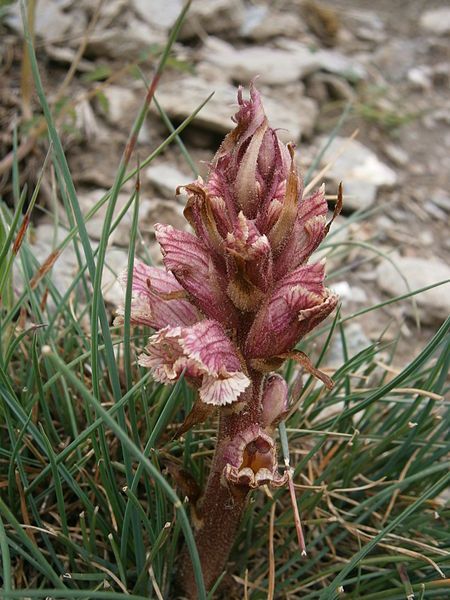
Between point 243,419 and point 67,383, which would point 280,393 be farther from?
point 67,383

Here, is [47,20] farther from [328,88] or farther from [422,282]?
[422,282]

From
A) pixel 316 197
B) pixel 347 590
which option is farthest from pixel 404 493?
pixel 316 197

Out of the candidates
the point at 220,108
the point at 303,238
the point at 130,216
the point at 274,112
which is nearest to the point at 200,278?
the point at 303,238

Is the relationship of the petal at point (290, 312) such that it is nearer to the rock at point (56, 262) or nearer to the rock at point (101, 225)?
the rock at point (56, 262)

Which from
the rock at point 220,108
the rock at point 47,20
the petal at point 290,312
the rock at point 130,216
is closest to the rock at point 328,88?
the rock at point 220,108

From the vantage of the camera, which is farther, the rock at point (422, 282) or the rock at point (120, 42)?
the rock at point (120, 42)

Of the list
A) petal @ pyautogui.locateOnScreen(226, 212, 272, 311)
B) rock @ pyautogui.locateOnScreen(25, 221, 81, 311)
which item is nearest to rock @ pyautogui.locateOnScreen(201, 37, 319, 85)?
rock @ pyautogui.locateOnScreen(25, 221, 81, 311)
